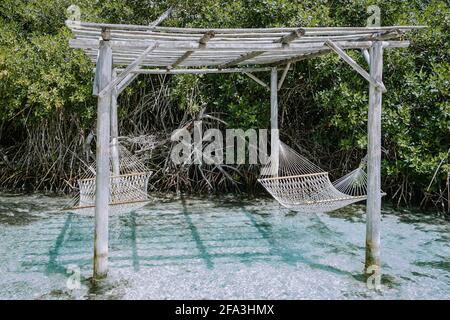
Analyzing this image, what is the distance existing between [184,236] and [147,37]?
6.52ft

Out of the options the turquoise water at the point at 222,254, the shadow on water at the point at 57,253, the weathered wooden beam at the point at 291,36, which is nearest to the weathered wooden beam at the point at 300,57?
the weathered wooden beam at the point at 291,36

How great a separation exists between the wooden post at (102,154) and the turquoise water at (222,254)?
0.32 metres

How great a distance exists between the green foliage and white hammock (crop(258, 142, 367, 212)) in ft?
1.65

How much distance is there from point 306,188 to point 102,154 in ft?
7.08

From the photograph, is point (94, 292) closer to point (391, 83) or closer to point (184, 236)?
point (184, 236)

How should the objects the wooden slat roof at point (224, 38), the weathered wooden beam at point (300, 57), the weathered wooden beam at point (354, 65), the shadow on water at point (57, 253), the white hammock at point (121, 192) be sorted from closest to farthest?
the wooden slat roof at point (224, 38) → the weathered wooden beam at point (354, 65) → the shadow on water at point (57, 253) → the white hammock at point (121, 192) → the weathered wooden beam at point (300, 57)

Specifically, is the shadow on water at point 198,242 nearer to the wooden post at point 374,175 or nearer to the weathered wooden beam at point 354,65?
the wooden post at point 374,175

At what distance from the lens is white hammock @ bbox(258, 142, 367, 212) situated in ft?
12.9

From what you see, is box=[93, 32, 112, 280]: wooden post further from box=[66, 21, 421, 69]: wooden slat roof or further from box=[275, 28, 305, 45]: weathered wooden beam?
box=[275, 28, 305, 45]: weathered wooden beam

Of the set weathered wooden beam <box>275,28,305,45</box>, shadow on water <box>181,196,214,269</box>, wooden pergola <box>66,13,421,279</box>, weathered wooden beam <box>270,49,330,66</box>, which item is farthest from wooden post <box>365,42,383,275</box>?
shadow on water <box>181,196,214,269</box>

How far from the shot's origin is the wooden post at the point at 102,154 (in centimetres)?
319
